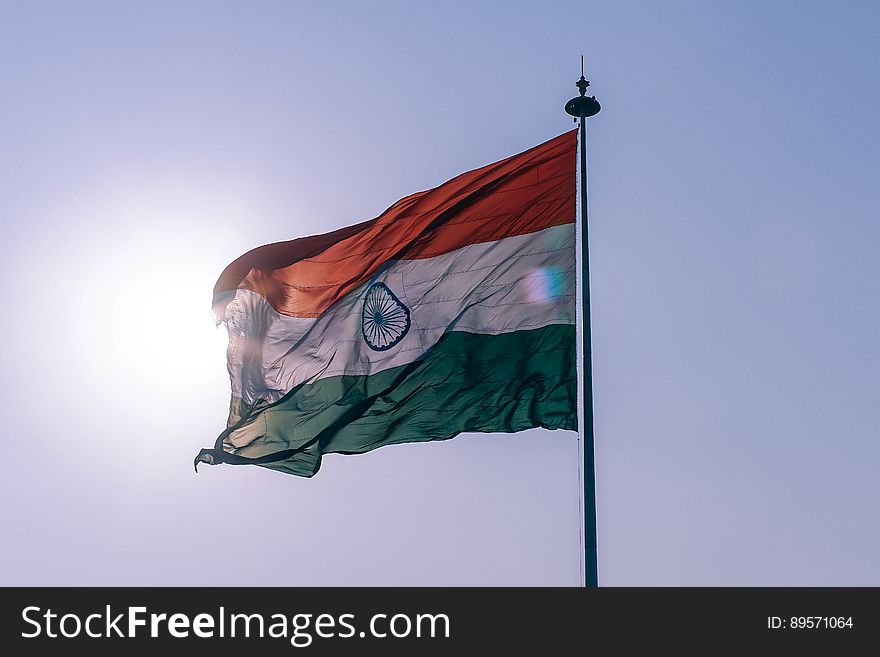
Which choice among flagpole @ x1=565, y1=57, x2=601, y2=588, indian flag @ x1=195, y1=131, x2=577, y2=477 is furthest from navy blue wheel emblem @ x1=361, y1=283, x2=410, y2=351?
flagpole @ x1=565, y1=57, x2=601, y2=588

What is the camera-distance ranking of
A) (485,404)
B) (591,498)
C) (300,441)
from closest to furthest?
(591,498) < (485,404) < (300,441)

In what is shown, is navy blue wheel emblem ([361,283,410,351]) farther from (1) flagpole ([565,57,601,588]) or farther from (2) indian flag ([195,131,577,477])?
(1) flagpole ([565,57,601,588])

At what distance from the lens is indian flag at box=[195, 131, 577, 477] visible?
17.2 m

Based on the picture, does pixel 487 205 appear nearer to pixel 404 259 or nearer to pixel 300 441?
A: pixel 404 259

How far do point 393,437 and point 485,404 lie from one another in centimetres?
147

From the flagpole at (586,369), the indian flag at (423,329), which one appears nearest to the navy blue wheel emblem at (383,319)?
the indian flag at (423,329)

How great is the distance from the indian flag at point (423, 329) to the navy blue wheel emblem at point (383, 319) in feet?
0.07

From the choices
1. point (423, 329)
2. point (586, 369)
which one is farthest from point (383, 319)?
point (586, 369)

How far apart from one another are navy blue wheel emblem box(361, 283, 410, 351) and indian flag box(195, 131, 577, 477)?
0.02 m

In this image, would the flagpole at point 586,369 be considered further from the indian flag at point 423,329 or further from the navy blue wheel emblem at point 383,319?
the navy blue wheel emblem at point 383,319

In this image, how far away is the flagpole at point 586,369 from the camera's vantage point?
1490 cm

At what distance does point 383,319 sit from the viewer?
18.4 meters

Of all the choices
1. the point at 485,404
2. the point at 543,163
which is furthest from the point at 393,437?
the point at 543,163

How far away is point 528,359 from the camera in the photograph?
56.4 ft
